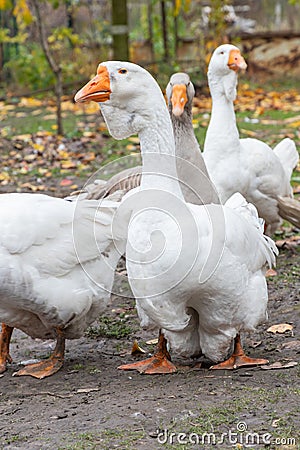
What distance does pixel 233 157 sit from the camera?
5.78 m

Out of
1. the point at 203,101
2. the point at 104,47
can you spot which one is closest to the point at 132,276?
the point at 203,101

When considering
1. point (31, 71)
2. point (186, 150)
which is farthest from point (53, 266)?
point (31, 71)

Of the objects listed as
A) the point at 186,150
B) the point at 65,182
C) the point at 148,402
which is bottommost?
the point at 65,182

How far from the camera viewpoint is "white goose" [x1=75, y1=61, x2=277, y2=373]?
11.2 feet

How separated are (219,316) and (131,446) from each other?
3.52 ft

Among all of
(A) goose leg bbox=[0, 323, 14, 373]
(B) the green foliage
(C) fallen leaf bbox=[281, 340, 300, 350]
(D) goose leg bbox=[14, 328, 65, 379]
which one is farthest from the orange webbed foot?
(B) the green foliage

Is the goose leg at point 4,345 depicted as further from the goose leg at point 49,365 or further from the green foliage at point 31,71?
the green foliage at point 31,71

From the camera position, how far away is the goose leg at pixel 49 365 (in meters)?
4.02

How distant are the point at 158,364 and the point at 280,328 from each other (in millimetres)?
Answer: 921

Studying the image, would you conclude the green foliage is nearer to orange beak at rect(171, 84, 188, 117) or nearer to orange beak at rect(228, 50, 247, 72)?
orange beak at rect(228, 50, 247, 72)

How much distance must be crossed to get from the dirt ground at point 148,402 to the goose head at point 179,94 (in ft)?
4.58

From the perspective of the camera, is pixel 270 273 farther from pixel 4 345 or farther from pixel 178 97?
pixel 4 345

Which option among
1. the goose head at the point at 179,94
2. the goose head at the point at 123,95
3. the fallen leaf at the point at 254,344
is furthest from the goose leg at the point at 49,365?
the goose head at the point at 179,94

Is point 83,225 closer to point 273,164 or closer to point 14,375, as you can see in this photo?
point 14,375
